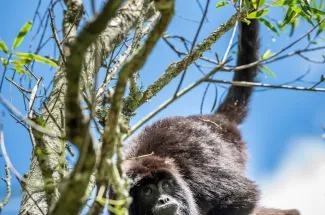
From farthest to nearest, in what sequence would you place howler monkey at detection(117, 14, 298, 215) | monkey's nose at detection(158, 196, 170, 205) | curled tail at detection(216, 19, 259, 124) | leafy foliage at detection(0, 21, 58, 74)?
curled tail at detection(216, 19, 259, 124)
howler monkey at detection(117, 14, 298, 215)
monkey's nose at detection(158, 196, 170, 205)
leafy foliage at detection(0, 21, 58, 74)

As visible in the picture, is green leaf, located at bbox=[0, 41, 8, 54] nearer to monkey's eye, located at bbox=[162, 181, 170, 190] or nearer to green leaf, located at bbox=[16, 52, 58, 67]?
green leaf, located at bbox=[16, 52, 58, 67]

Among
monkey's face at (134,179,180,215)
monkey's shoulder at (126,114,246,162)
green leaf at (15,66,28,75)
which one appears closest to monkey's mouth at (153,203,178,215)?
monkey's face at (134,179,180,215)

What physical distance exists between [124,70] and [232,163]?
4832mm

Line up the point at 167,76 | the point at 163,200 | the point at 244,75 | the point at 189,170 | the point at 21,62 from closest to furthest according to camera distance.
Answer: the point at 21,62 → the point at 167,76 → the point at 163,200 → the point at 189,170 → the point at 244,75

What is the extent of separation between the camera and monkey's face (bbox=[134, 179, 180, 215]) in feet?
15.4

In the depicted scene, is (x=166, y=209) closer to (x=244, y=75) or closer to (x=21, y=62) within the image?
(x=21, y=62)

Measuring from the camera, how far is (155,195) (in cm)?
509

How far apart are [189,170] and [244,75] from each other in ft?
7.41

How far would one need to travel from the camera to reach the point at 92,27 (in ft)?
4.10

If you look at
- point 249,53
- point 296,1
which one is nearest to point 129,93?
point 296,1

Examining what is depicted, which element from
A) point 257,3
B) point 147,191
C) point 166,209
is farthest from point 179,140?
point 257,3

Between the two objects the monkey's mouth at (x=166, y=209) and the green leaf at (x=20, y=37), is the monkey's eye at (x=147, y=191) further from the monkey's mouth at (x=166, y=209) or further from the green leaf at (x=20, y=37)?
the green leaf at (x=20, y=37)

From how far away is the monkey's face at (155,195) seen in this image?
4707 mm

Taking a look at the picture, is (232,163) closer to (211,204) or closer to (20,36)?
(211,204)
